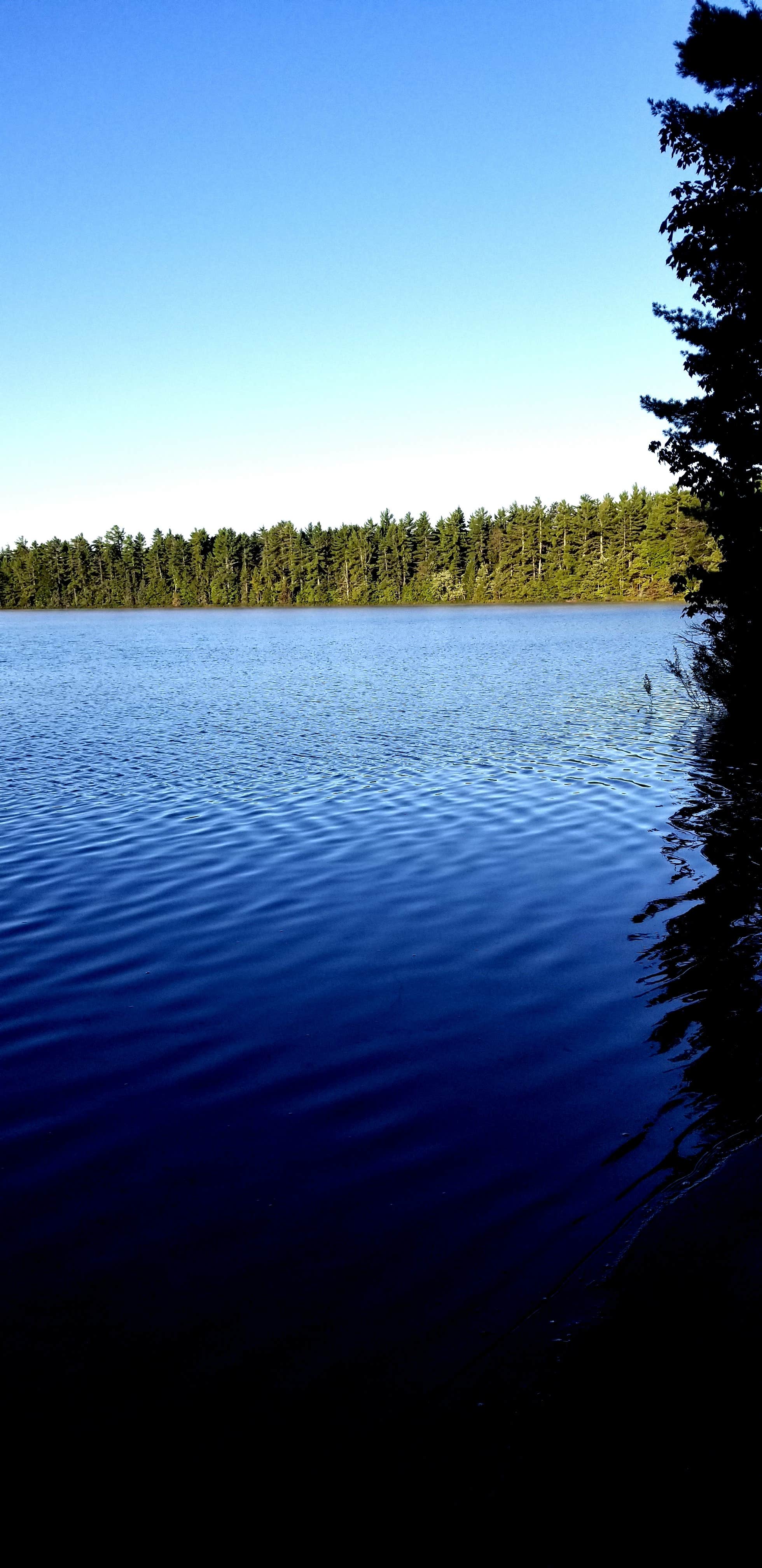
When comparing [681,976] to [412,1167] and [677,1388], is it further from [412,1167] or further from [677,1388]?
[677,1388]

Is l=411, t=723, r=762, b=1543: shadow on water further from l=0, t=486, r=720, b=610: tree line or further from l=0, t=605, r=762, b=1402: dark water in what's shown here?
l=0, t=486, r=720, b=610: tree line

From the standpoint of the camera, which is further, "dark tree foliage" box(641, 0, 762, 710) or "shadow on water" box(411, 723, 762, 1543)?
"dark tree foliage" box(641, 0, 762, 710)

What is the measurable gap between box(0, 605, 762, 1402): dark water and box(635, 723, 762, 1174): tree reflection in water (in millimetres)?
52

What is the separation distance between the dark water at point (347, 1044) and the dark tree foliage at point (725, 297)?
570 cm

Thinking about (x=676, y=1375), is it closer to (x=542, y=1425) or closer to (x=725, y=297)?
(x=542, y=1425)

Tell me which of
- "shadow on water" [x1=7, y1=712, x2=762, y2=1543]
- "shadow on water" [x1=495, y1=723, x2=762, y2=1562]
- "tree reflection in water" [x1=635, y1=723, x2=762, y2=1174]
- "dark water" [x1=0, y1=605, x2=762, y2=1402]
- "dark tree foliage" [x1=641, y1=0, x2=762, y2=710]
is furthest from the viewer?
"dark tree foliage" [x1=641, y1=0, x2=762, y2=710]

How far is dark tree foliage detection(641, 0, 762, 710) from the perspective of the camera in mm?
18109

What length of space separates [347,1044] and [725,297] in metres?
18.1

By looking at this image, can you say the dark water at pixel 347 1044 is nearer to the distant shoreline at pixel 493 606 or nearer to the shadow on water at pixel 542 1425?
the shadow on water at pixel 542 1425

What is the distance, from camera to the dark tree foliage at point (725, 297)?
59.4ft

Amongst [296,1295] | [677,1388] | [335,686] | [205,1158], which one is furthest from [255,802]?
[335,686]

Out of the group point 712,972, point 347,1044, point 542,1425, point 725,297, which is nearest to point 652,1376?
point 542,1425

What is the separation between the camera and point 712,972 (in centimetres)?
1016

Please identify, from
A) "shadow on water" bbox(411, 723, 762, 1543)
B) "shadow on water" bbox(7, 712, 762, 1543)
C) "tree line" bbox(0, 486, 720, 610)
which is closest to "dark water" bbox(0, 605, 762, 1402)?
"shadow on water" bbox(411, 723, 762, 1543)
